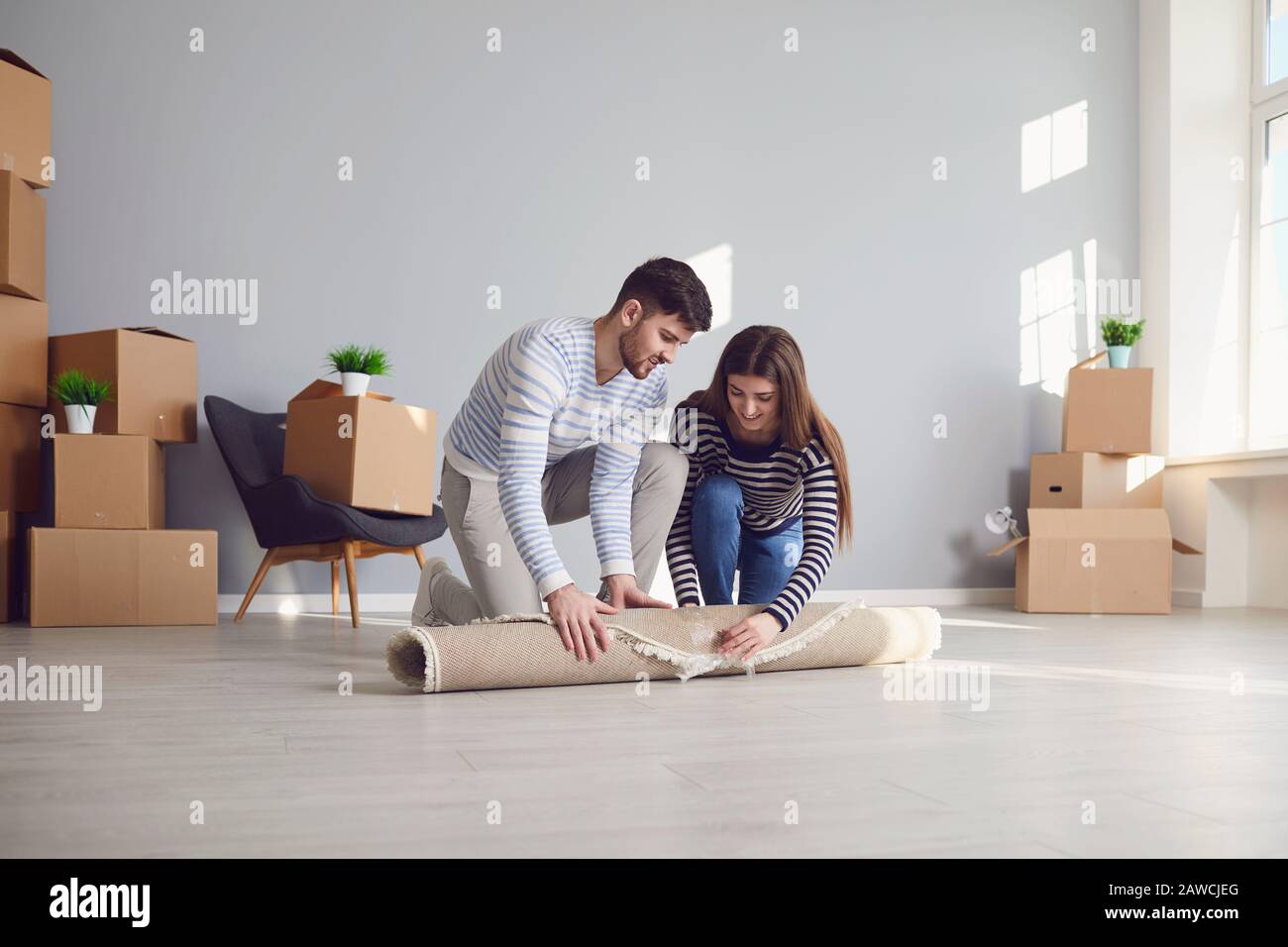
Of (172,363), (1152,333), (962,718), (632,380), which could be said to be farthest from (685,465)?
(1152,333)

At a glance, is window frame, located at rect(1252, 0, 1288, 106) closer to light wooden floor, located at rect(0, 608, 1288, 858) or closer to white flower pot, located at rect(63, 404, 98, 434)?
light wooden floor, located at rect(0, 608, 1288, 858)

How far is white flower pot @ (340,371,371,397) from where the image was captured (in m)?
3.73

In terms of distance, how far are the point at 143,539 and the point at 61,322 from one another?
1015mm

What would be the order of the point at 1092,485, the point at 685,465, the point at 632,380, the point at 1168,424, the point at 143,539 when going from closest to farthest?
1. the point at 632,380
2. the point at 685,465
3. the point at 143,539
4. the point at 1092,485
5. the point at 1168,424

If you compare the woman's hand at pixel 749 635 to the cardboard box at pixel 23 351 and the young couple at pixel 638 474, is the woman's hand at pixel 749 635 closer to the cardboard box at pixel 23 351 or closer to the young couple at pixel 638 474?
the young couple at pixel 638 474

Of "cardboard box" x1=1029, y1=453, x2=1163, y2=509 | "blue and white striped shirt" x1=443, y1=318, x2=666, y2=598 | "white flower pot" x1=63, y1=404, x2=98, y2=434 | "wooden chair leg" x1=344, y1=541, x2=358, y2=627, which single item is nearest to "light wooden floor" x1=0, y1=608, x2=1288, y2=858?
"blue and white striped shirt" x1=443, y1=318, x2=666, y2=598

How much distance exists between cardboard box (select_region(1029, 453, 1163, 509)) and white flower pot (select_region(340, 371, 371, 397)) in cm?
267

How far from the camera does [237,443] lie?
12.2 ft

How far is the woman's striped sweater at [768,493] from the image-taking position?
221 cm

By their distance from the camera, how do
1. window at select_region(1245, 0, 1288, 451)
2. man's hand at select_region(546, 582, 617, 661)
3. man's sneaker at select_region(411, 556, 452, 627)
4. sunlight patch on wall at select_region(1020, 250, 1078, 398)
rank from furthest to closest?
sunlight patch on wall at select_region(1020, 250, 1078, 398), window at select_region(1245, 0, 1288, 451), man's sneaker at select_region(411, 556, 452, 627), man's hand at select_region(546, 582, 617, 661)

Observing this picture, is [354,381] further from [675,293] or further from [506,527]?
[675,293]

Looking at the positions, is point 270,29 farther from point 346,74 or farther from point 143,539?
point 143,539

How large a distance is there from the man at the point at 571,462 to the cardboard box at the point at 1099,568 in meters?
2.29
